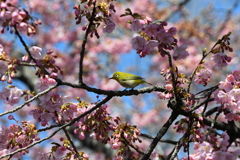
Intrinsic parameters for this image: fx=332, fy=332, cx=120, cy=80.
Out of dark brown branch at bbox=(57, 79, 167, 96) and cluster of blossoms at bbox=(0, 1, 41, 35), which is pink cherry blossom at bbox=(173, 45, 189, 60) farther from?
cluster of blossoms at bbox=(0, 1, 41, 35)

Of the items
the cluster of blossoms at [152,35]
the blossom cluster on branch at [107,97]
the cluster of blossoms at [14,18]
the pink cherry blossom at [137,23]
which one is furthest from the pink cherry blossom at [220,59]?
the cluster of blossoms at [14,18]

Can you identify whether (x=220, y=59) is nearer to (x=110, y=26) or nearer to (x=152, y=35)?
(x=152, y=35)

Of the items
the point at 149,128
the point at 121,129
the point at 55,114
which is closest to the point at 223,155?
the point at 121,129

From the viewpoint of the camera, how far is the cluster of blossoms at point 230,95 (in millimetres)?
2092

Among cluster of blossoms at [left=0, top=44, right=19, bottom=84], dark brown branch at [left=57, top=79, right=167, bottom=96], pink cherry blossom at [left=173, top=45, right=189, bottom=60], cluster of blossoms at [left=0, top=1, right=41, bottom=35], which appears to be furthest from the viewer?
pink cherry blossom at [left=173, top=45, right=189, bottom=60]

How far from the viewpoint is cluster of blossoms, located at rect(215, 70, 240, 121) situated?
2.09m

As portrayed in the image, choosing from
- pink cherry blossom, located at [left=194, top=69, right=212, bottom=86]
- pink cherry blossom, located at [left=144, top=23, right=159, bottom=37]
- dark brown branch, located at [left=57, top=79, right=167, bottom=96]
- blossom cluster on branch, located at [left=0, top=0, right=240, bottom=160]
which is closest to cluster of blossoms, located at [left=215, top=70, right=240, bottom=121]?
blossom cluster on branch, located at [left=0, top=0, right=240, bottom=160]

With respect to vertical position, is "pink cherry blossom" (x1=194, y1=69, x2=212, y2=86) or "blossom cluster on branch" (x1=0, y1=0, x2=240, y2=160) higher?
"pink cherry blossom" (x1=194, y1=69, x2=212, y2=86)

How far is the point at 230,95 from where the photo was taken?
210 cm

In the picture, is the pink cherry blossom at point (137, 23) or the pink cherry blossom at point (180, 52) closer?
the pink cherry blossom at point (137, 23)

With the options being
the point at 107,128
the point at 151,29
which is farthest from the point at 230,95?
the point at 107,128

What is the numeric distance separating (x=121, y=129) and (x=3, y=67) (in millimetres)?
893

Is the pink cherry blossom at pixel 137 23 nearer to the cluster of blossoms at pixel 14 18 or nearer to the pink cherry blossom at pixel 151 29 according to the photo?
the pink cherry blossom at pixel 151 29

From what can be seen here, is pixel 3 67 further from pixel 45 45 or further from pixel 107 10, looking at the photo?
pixel 45 45
